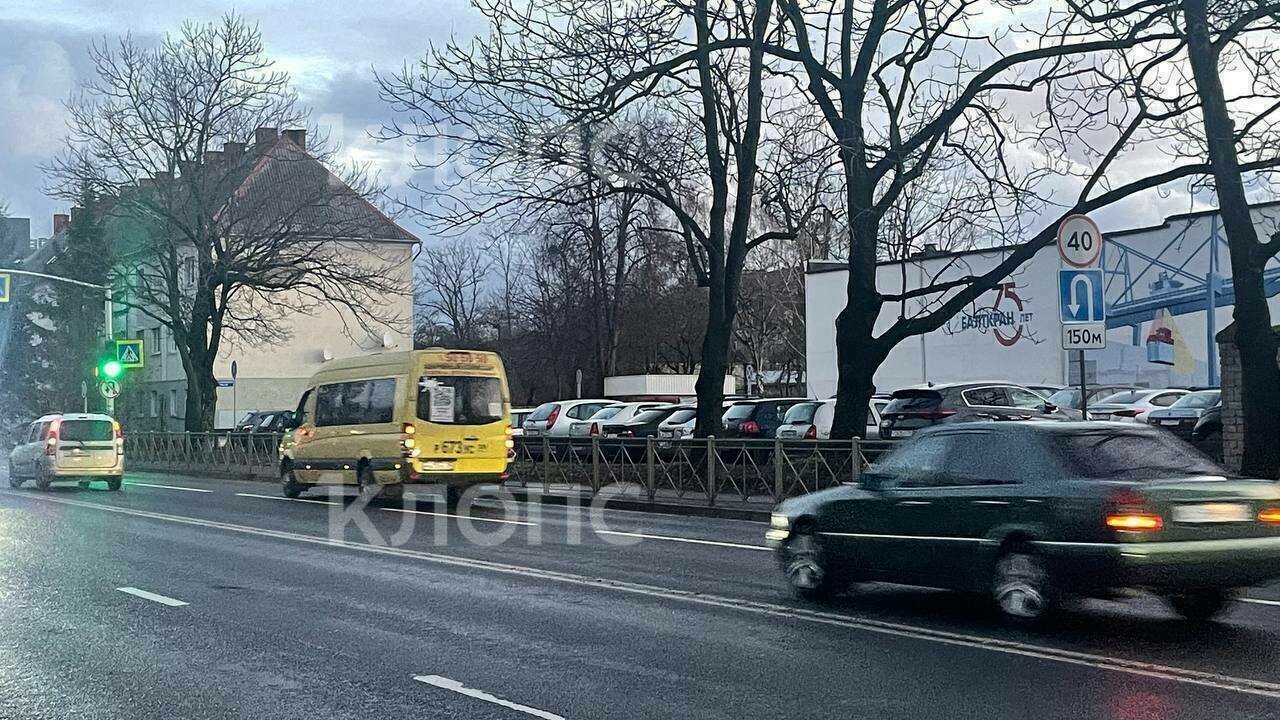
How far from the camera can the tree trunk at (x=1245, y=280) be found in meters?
18.7

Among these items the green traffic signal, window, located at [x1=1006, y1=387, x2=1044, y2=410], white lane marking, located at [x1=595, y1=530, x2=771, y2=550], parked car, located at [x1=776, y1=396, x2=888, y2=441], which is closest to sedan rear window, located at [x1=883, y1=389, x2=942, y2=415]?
parked car, located at [x1=776, y1=396, x2=888, y2=441]

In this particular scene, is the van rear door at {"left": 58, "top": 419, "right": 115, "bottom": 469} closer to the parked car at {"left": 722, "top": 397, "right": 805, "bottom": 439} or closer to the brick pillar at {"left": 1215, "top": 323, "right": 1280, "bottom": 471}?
the parked car at {"left": 722, "top": 397, "right": 805, "bottom": 439}

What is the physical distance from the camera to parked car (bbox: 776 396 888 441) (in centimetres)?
2802

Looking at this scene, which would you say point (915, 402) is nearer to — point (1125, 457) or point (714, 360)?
point (714, 360)

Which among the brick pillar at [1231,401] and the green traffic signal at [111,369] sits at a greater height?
the green traffic signal at [111,369]

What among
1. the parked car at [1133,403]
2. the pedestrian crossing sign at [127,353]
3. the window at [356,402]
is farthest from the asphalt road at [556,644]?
the pedestrian crossing sign at [127,353]

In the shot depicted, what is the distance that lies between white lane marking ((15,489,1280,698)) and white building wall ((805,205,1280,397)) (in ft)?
89.1

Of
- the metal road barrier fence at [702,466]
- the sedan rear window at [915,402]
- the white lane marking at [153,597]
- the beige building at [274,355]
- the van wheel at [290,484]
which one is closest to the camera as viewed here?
the white lane marking at [153,597]

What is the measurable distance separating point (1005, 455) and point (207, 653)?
5597 mm

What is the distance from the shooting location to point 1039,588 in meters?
9.39

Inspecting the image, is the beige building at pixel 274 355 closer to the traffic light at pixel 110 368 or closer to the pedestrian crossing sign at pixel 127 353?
the pedestrian crossing sign at pixel 127 353

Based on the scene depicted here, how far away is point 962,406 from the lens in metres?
26.4

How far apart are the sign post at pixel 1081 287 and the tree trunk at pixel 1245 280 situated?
4642 mm

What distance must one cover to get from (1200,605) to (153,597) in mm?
8269
